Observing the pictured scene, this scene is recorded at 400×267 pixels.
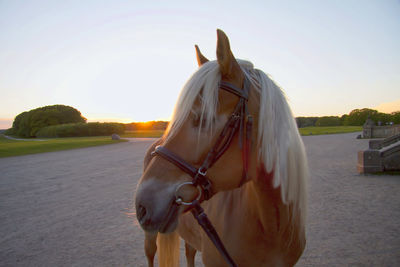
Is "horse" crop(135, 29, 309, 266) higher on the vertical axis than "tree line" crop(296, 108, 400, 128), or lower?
lower

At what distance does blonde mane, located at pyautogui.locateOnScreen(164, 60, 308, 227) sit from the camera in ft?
4.58

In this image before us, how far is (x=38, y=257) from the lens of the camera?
4066mm

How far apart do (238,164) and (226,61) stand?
0.64 meters

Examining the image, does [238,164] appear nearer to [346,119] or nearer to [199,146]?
[199,146]

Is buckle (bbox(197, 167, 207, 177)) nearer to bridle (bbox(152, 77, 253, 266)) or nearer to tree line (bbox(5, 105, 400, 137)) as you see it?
bridle (bbox(152, 77, 253, 266))

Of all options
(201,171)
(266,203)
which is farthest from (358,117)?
(201,171)

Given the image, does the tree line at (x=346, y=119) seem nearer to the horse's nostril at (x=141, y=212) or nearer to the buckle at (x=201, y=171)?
the buckle at (x=201, y=171)

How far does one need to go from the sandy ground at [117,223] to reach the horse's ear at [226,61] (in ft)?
11.7

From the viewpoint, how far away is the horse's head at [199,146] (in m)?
1.32

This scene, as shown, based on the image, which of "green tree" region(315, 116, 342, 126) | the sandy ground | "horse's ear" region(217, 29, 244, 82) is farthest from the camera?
"green tree" region(315, 116, 342, 126)

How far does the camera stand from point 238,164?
1.46 m

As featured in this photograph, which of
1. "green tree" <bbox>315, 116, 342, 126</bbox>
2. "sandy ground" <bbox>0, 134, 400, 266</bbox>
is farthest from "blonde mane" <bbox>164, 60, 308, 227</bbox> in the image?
"green tree" <bbox>315, 116, 342, 126</bbox>

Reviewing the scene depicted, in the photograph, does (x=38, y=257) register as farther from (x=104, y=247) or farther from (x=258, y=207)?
(x=258, y=207)

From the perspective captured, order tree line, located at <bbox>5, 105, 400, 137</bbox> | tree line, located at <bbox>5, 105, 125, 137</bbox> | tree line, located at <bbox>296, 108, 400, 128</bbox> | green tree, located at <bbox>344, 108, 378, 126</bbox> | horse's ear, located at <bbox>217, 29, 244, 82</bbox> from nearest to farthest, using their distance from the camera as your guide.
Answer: horse's ear, located at <bbox>217, 29, 244, 82</bbox>
tree line, located at <bbox>5, 105, 125, 137</bbox>
tree line, located at <bbox>5, 105, 400, 137</bbox>
tree line, located at <bbox>296, 108, 400, 128</bbox>
green tree, located at <bbox>344, 108, 378, 126</bbox>
